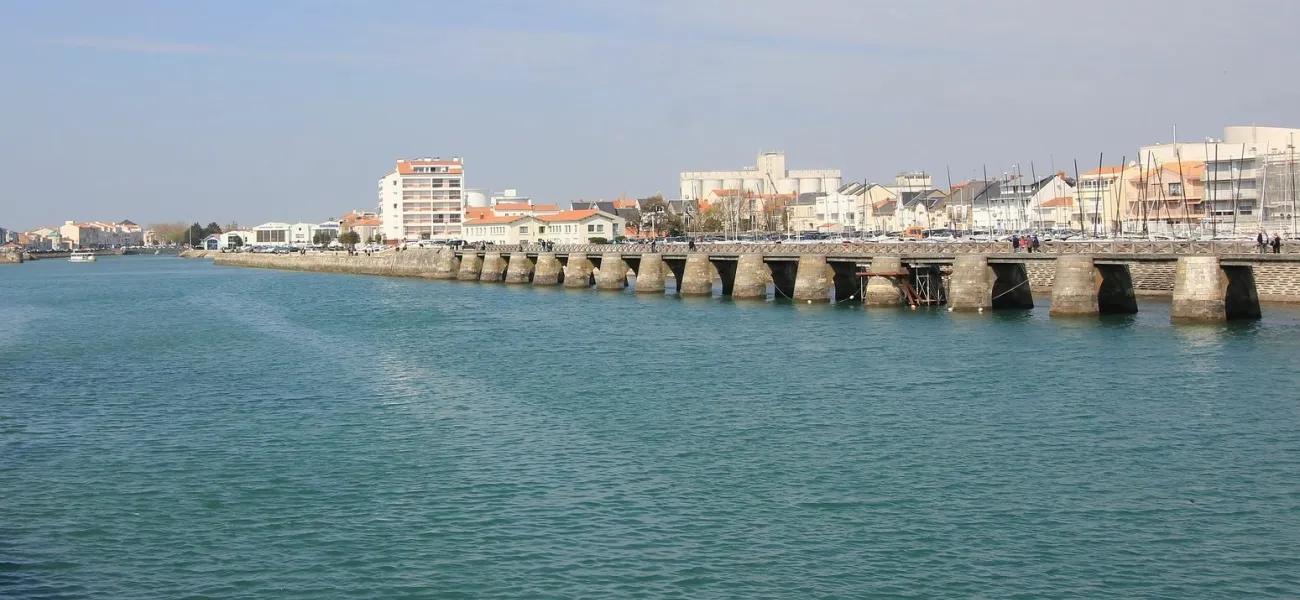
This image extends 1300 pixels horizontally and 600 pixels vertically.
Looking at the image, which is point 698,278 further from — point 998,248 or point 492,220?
point 492,220

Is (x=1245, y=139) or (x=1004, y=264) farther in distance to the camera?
(x=1245, y=139)

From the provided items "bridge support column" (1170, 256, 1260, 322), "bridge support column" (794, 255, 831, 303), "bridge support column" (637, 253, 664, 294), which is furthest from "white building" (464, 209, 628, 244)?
"bridge support column" (1170, 256, 1260, 322)

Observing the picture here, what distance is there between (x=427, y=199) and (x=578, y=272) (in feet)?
291

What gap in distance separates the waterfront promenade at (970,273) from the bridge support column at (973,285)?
1.7 inches

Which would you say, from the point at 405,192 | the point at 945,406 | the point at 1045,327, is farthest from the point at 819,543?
the point at 405,192

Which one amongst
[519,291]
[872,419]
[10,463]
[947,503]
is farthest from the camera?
[519,291]

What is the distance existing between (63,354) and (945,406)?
34088 mm

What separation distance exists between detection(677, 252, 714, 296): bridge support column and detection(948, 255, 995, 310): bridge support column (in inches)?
771

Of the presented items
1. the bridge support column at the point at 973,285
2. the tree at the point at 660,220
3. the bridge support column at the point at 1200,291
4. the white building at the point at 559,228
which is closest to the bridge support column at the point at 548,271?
the white building at the point at 559,228

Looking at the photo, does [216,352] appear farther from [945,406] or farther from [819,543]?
[819,543]

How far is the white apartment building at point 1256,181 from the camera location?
82.2m

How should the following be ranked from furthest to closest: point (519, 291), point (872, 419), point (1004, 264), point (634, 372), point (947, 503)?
1. point (519, 291)
2. point (1004, 264)
3. point (634, 372)
4. point (872, 419)
5. point (947, 503)

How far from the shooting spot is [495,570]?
60.1ft

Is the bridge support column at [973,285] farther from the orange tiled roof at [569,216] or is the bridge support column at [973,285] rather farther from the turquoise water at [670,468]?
the orange tiled roof at [569,216]
